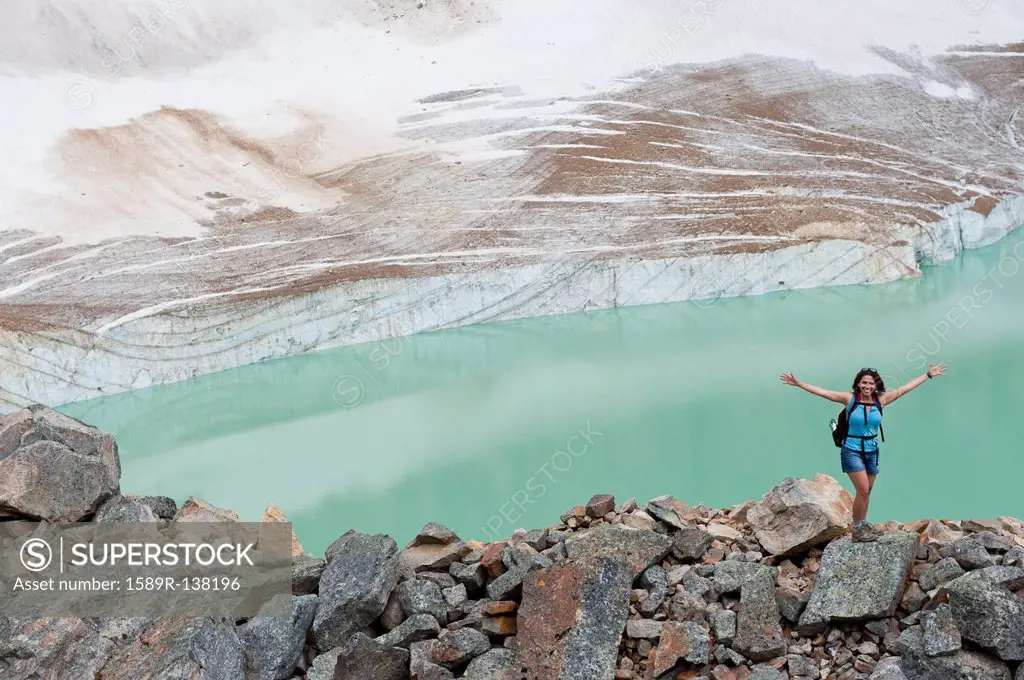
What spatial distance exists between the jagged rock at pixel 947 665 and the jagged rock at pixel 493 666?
2.05 metres

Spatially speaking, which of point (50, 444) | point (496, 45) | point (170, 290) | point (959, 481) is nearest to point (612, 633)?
point (50, 444)

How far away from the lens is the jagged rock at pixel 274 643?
554 cm

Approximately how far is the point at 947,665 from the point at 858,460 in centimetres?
133

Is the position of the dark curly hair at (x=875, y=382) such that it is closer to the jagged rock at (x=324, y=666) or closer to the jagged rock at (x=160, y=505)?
the jagged rock at (x=324, y=666)

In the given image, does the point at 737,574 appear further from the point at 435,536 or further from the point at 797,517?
the point at 435,536

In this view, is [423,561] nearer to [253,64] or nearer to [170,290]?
[170,290]

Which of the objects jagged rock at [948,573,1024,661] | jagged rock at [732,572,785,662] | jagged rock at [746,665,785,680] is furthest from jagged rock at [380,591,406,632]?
jagged rock at [948,573,1024,661]

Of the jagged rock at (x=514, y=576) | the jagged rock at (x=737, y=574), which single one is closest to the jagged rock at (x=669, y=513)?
the jagged rock at (x=737, y=574)

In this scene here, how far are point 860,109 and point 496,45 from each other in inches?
421

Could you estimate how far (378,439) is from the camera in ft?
41.1

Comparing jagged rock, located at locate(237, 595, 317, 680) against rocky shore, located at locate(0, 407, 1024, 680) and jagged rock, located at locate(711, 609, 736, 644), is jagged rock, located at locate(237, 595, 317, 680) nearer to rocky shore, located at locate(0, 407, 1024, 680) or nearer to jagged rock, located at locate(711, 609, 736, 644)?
rocky shore, located at locate(0, 407, 1024, 680)

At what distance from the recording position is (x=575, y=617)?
5336 mm

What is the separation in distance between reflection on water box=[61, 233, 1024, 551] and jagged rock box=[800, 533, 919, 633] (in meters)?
3.06

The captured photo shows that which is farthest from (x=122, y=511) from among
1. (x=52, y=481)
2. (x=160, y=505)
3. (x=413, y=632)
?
(x=413, y=632)
